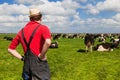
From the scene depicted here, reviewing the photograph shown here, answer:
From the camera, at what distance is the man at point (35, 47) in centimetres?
812

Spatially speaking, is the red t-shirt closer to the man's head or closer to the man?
Result: the man

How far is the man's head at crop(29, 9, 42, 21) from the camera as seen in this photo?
824 centimetres

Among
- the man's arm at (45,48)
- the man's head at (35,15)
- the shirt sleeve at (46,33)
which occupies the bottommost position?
the man's arm at (45,48)

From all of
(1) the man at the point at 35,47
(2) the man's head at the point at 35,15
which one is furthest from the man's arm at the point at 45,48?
(2) the man's head at the point at 35,15

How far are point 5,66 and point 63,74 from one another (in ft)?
19.8

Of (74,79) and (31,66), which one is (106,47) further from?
(31,66)

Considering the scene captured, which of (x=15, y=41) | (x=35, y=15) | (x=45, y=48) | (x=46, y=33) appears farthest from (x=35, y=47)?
(x=35, y=15)

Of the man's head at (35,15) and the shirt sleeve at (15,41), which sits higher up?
the man's head at (35,15)

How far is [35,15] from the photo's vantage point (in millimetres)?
8273

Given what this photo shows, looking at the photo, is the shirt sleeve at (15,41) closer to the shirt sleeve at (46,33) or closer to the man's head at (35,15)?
the man's head at (35,15)

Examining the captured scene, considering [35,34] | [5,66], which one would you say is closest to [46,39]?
[35,34]

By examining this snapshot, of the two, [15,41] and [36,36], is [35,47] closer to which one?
[36,36]

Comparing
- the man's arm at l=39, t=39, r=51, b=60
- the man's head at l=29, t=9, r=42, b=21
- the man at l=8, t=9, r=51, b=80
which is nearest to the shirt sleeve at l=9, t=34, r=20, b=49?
the man at l=8, t=9, r=51, b=80

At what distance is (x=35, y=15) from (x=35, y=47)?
34.9 inches
